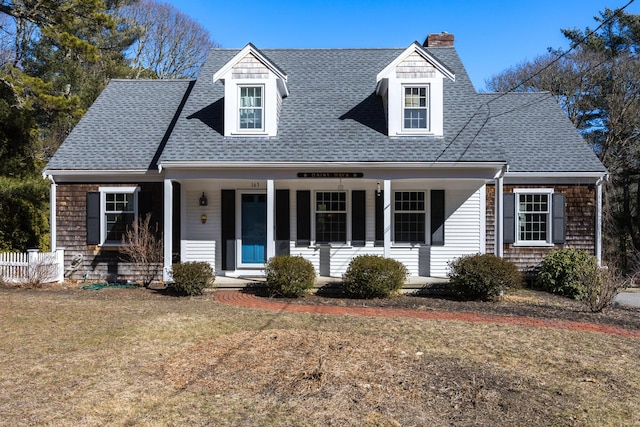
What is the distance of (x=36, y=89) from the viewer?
47.5 feet

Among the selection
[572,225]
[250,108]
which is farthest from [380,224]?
[572,225]

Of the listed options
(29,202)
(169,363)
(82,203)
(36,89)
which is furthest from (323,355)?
(29,202)

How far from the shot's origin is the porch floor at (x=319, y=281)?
11.5 metres

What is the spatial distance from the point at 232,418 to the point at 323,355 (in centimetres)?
210

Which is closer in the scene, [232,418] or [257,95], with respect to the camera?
[232,418]

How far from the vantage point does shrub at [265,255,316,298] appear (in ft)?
34.5

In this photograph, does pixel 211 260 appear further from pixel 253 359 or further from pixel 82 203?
pixel 253 359

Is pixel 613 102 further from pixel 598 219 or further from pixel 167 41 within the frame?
pixel 167 41

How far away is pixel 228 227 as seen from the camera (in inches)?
524

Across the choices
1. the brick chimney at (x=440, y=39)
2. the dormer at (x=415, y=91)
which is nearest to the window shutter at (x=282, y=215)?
the dormer at (x=415, y=91)

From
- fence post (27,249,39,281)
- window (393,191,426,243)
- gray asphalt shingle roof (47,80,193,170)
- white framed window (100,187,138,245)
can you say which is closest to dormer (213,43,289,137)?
gray asphalt shingle roof (47,80,193,170)

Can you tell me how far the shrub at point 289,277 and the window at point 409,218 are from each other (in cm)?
373

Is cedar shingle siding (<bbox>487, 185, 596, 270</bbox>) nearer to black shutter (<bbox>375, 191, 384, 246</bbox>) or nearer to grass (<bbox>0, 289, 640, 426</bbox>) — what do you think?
black shutter (<bbox>375, 191, 384, 246</bbox>)

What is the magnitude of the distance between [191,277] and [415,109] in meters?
7.47
